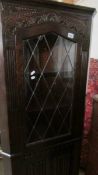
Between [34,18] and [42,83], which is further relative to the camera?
[42,83]

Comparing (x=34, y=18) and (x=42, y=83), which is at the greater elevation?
(x=34, y=18)

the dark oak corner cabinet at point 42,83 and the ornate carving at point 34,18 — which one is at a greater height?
the ornate carving at point 34,18

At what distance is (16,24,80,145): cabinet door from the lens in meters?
1.12

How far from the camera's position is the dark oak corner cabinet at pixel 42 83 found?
1050mm

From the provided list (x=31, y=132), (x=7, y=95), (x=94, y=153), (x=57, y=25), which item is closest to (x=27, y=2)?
(x=57, y=25)

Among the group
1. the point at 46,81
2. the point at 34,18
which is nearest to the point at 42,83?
the point at 46,81

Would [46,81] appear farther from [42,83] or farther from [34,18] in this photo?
[34,18]

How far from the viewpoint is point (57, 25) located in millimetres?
1148

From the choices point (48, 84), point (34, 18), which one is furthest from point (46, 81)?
point (34, 18)

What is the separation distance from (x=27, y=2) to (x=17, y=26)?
0.46 ft

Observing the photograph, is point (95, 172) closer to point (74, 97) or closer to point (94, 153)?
point (94, 153)

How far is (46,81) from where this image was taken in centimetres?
126

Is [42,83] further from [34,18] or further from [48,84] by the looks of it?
[34,18]

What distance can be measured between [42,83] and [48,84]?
2.0 inches
